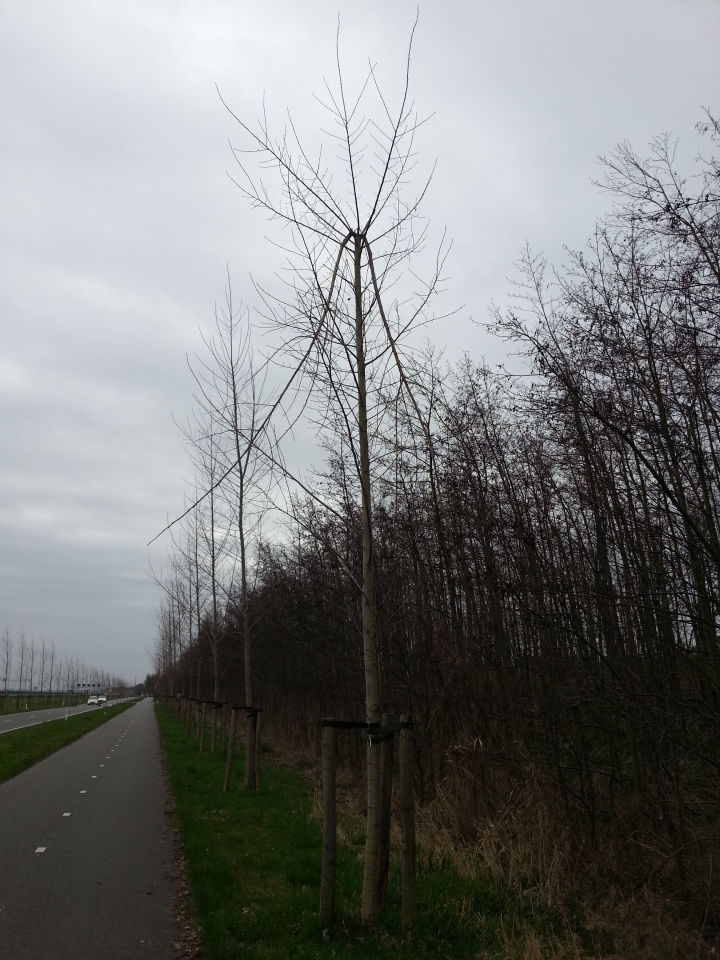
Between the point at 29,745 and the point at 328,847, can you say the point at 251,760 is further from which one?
the point at 29,745

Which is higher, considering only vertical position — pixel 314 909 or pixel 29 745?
pixel 29 745

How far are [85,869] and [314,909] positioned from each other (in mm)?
3058

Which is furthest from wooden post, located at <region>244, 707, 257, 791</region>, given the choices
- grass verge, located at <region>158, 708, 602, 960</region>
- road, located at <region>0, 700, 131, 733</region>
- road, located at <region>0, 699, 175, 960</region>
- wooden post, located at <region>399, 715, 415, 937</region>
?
road, located at <region>0, 700, 131, 733</region>

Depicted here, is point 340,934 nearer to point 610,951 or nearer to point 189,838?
point 610,951

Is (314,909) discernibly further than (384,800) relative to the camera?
Yes

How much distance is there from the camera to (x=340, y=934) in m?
5.20

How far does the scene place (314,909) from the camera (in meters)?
5.87

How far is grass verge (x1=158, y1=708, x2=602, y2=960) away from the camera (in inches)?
197

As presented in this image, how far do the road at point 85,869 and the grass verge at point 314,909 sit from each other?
16.5 inches

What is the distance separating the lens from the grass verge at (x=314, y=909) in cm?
500

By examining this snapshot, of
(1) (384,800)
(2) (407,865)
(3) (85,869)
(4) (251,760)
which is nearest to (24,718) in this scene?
(4) (251,760)

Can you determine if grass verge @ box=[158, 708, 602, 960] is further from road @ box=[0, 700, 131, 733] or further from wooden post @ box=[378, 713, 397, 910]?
road @ box=[0, 700, 131, 733]

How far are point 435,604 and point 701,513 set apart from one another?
16.7 feet

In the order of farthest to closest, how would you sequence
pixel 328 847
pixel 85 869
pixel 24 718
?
pixel 24 718 < pixel 85 869 < pixel 328 847
